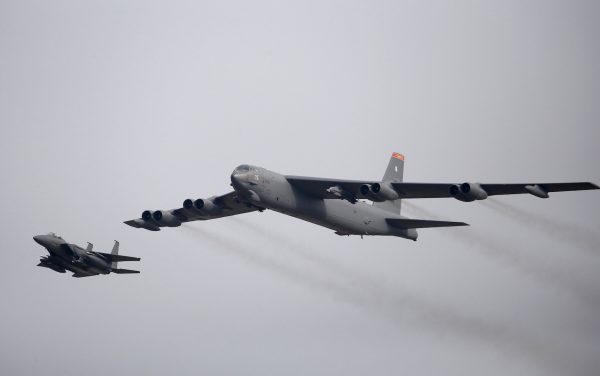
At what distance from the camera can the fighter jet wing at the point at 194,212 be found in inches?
1956

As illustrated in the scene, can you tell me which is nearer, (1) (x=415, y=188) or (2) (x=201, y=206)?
(1) (x=415, y=188)

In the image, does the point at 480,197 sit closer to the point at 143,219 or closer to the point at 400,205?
the point at 400,205

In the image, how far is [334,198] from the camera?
45594mm

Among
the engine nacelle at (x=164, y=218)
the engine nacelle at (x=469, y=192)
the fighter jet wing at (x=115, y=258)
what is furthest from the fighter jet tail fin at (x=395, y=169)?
the fighter jet wing at (x=115, y=258)

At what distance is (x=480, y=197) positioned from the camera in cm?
4178

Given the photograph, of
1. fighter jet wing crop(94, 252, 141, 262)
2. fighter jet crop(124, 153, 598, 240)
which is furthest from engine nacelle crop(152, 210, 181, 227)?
fighter jet wing crop(94, 252, 141, 262)

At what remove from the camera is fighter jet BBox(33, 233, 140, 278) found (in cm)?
5019

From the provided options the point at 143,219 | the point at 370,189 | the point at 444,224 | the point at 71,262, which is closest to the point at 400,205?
the point at 444,224

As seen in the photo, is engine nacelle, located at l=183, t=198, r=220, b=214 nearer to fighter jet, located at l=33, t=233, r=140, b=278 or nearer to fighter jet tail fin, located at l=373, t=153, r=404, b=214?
fighter jet, located at l=33, t=233, r=140, b=278

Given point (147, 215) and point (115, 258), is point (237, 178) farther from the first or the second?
point (115, 258)

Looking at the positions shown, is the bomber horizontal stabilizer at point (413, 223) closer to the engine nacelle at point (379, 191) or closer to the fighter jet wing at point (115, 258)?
the engine nacelle at point (379, 191)

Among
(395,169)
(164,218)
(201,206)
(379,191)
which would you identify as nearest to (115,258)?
(164,218)

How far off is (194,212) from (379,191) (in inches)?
475

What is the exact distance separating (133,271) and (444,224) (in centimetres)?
1715
